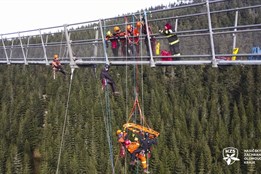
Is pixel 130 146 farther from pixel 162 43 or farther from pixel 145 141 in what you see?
pixel 162 43

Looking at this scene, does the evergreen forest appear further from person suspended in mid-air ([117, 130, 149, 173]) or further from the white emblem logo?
person suspended in mid-air ([117, 130, 149, 173])

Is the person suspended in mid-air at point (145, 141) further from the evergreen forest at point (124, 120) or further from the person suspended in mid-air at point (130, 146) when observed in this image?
the evergreen forest at point (124, 120)

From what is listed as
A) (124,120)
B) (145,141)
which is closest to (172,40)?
(145,141)

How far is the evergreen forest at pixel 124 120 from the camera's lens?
74625mm

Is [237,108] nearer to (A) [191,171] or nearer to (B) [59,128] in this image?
A: (A) [191,171]

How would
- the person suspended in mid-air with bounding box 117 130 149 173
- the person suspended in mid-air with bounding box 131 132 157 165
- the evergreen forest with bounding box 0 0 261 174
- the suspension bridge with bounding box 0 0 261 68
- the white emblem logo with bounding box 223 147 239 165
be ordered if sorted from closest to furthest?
the suspension bridge with bounding box 0 0 261 68, the person suspended in mid-air with bounding box 131 132 157 165, the person suspended in mid-air with bounding box 117 130 149 173, the evergreen forest with bounding box 0 0 261 174, the white emblem logo with bounding box 223 147 239 165

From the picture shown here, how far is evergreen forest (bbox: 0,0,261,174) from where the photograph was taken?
74.6 meters

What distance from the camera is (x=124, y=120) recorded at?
287 ft

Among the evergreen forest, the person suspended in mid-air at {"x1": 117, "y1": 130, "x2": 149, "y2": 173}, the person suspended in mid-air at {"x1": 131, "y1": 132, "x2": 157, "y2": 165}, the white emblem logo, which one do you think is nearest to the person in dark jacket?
the person suspended in mid-air at {"x1": 131, "y1": 132, "x2": 157, "y2": 165}

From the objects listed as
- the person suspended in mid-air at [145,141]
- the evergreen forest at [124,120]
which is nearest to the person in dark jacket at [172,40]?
the person suspended in mid-air at [145,141]

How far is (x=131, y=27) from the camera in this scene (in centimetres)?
1327

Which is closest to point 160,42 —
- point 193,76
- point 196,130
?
point 196,130

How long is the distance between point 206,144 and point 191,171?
10719 mm

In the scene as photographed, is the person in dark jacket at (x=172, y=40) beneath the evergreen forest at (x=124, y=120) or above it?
above
